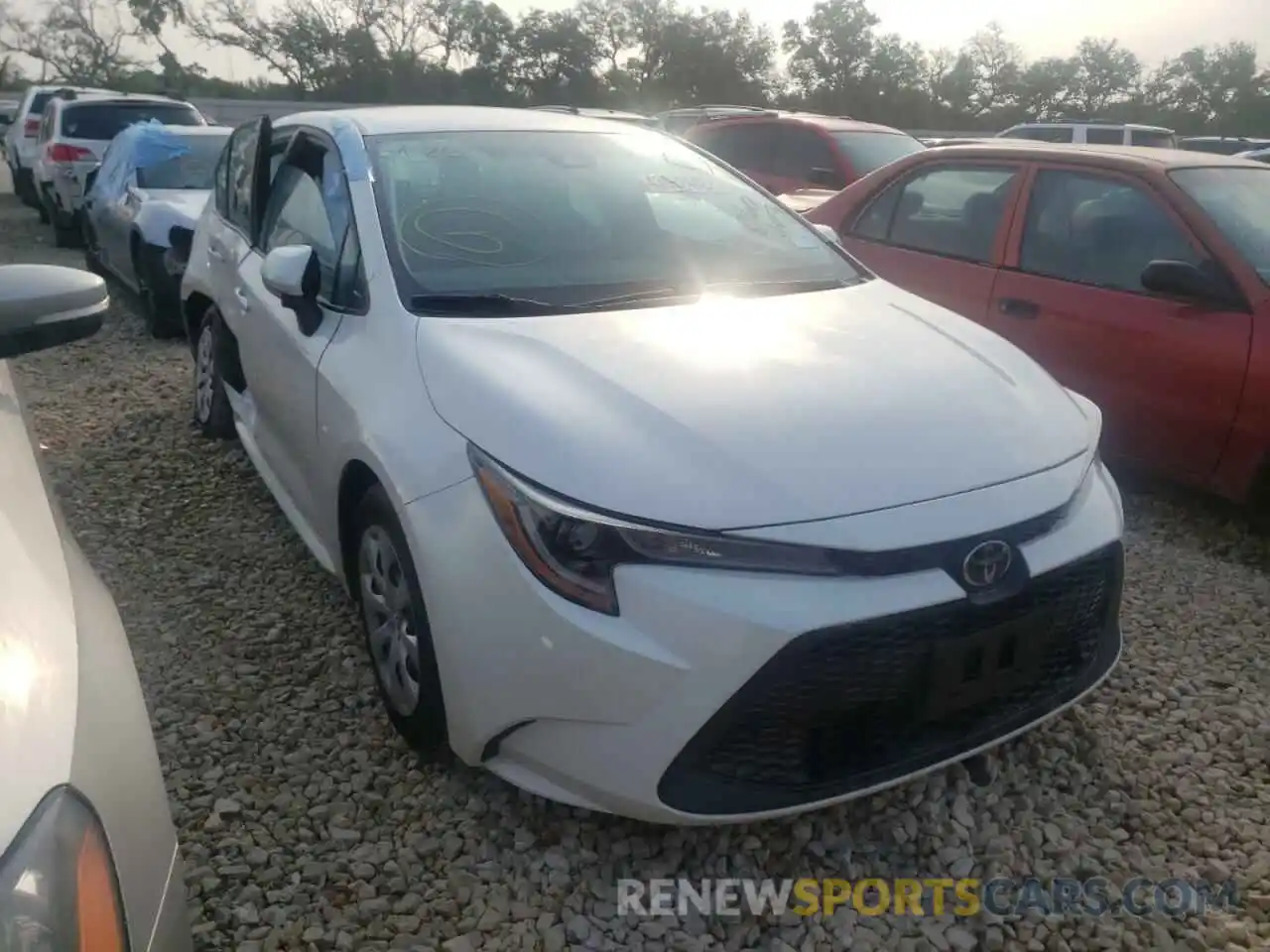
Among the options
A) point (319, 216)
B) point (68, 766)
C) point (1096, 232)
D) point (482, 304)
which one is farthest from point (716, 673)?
point (1096, 232)

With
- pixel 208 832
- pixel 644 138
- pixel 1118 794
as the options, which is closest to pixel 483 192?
pixel 644 138

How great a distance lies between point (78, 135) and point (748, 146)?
24.6 feet

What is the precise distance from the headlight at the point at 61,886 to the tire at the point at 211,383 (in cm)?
358

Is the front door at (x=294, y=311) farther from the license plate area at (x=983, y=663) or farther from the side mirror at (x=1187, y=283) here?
the side mirror at (x=1187, y=283)

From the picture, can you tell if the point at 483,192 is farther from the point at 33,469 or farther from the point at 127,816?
the point at 127,816

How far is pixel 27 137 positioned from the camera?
1532 centimetres

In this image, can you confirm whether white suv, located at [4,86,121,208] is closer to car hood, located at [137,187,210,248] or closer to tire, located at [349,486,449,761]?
car hood, located at [137,187,210,248]

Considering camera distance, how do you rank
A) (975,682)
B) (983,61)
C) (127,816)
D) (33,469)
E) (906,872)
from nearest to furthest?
(127,816) < (33,469) < (975,682) < (906,872) < (983,61)

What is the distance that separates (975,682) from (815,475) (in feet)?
1.88

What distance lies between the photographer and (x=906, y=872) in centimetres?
247

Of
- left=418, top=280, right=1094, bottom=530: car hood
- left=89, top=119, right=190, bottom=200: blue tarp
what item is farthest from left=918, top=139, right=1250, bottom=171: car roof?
left=89, top=119, right=190, bottom=200: blue tarp

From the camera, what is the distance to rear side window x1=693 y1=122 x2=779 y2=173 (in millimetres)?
9789

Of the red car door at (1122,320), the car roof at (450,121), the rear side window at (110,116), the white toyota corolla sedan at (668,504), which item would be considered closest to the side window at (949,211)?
the red car door at (1122,320)

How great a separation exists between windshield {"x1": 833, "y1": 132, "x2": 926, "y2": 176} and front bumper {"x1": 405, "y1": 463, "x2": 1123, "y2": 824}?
740 cm
